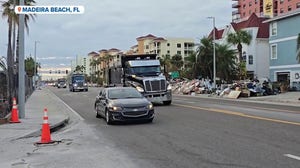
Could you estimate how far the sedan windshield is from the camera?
699 inches

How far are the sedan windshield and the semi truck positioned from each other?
9.08 metres

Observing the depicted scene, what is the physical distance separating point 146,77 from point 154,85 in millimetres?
819

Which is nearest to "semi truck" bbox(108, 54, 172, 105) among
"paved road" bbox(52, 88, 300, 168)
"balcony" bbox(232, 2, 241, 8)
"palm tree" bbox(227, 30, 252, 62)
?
"paved road" bbox(52, 88, 300, 168)

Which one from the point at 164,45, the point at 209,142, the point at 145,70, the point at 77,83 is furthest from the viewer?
the point at 164,45

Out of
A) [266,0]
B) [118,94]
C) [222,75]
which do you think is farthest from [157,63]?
[266,0]

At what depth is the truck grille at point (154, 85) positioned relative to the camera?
27.7 m

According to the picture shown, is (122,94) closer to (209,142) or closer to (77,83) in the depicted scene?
(209,142)

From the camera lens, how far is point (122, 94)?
707 inches

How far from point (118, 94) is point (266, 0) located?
9930 cm

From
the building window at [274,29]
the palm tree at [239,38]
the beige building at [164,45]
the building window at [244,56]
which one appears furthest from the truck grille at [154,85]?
the beige building at [164,45]

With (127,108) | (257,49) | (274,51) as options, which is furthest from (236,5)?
(127,108)

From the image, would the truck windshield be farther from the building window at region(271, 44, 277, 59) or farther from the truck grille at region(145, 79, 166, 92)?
the building window at region(271, 44, 277, 59)

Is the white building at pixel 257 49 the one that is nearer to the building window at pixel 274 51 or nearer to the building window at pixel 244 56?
the building window at pixel 244 56

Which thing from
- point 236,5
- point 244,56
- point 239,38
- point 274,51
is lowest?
point 274,51
